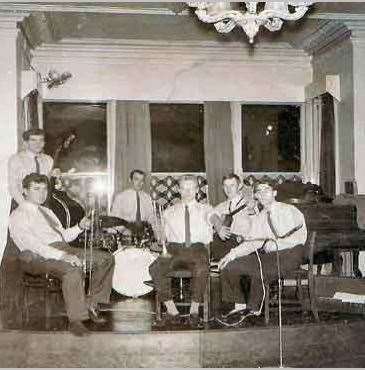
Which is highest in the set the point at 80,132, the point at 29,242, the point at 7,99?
the point at 7,99

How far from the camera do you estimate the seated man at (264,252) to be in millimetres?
5117

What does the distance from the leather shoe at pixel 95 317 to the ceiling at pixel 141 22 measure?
12.6 feet

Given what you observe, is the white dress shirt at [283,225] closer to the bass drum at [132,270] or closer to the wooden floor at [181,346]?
the wooden floor at [181,346]

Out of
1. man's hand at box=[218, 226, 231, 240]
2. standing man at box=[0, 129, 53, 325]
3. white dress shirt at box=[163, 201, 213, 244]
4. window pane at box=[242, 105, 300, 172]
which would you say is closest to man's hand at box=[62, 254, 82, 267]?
standing man at box=[0, 129, 53, 325]

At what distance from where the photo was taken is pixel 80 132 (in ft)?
31.5

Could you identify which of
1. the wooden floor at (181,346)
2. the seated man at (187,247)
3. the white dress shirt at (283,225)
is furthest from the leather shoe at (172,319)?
the white dress shirt at (283,225)

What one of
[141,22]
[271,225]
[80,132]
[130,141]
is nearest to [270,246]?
[271,225]

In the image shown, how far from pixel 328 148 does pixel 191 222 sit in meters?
4.17

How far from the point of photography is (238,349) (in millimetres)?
4625

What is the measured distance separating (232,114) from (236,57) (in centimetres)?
99

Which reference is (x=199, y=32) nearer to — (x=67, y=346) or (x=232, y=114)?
(x=232, y=114)

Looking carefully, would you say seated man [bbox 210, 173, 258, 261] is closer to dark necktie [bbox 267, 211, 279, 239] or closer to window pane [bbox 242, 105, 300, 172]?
dark necktie [bbox 267, 211, 279, 239]

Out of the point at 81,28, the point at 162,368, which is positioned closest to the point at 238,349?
the point at 162,368

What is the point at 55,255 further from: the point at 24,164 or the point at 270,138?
the point at 270,138
